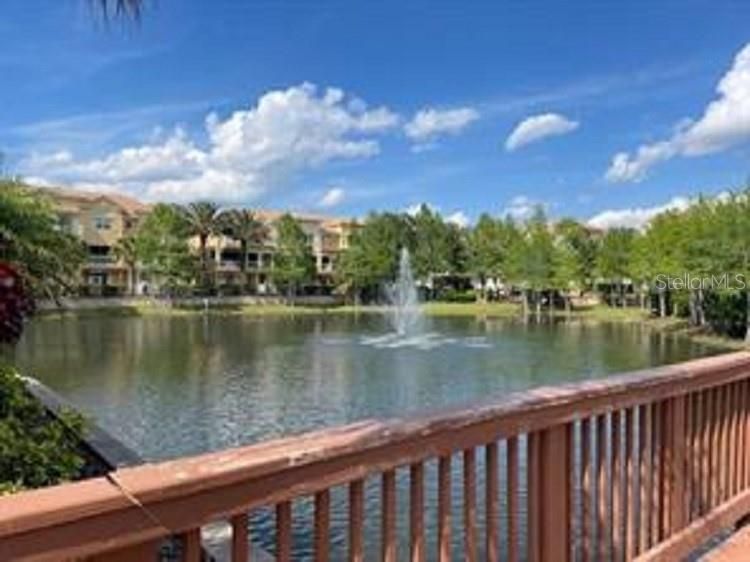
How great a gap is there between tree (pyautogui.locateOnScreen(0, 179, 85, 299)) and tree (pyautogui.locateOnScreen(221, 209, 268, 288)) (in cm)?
5634

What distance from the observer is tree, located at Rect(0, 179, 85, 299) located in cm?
1903

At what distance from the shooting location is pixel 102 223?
266ft

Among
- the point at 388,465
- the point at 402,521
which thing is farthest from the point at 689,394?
the point at 402,521

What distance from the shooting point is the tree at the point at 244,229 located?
84012mm

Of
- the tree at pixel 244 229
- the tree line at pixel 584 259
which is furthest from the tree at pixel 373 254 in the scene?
the tree at pixel 244 229

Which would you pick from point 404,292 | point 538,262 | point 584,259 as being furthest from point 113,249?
point 584,259

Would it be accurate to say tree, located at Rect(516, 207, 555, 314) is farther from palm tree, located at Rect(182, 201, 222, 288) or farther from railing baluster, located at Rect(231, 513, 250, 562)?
railing baluster, located at Rect(231, 513, 250, 562)

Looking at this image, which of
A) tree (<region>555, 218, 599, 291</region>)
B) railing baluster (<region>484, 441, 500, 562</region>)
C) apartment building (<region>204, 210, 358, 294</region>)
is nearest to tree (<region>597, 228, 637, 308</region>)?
tree (<region>555, 218, 599, 291</region>)

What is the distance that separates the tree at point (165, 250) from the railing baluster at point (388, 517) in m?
71.4

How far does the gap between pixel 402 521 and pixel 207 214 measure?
7584 cm

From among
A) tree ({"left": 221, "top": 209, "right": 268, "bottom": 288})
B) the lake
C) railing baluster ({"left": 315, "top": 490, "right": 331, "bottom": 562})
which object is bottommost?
the lake

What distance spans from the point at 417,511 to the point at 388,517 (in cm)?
10

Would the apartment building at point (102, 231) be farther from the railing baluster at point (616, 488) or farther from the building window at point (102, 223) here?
the railing baluster at point (616, 488)

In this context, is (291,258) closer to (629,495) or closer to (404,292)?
(404,292)
